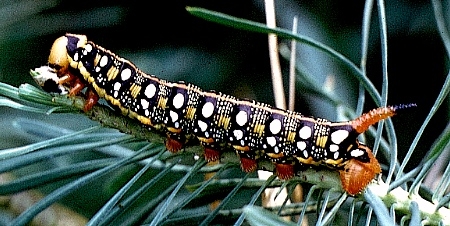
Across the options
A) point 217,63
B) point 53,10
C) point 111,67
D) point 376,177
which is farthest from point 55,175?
point 53,10

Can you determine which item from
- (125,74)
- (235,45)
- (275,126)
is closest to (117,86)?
(125,74)

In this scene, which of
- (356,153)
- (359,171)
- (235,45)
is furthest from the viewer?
(235,45)

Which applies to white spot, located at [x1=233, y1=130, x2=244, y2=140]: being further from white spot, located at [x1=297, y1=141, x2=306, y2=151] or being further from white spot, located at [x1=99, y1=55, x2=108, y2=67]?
white spot, located at [x1=99, y1=55, x2=108, y2=67]

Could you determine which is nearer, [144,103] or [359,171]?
[359,171]

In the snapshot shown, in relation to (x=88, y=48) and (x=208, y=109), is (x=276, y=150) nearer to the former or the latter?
(x=208, y=109)

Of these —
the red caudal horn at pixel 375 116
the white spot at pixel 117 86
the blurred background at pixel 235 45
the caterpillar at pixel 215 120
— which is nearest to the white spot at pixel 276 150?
the caterpillar at pixel 215 120

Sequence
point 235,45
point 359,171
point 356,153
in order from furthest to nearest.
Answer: point 235,45 → point 356,153 → point 359,171

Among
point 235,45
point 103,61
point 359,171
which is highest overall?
point 235,45

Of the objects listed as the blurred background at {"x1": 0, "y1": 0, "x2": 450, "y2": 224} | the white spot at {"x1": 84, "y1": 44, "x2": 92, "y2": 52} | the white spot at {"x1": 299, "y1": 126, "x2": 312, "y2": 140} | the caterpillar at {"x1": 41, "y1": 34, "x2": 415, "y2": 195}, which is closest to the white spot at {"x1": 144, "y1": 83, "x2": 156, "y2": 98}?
the caterpillar at {"x1": 41, "y1": 34, "x2": 415, "y2": 195}
